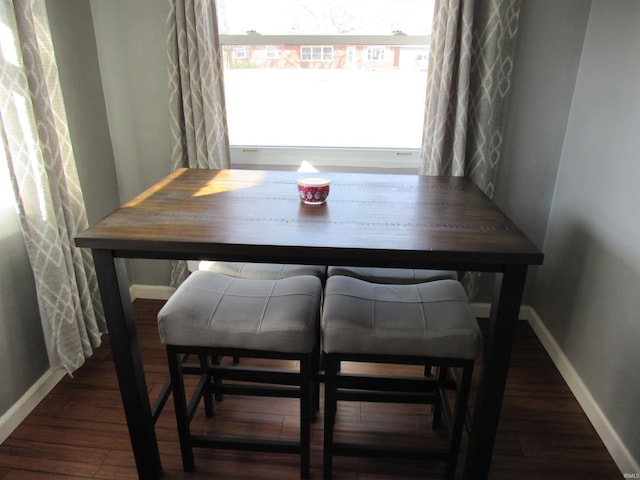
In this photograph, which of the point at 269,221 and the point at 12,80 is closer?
the point at 269,221

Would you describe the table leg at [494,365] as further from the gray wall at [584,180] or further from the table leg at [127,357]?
the table leg at [127,357]

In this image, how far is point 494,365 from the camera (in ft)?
4.42

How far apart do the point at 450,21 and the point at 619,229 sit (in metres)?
1.11

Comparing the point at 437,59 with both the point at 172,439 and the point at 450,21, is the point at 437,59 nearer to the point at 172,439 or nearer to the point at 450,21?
the point at 450,21

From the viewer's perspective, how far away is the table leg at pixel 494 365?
1.25 m

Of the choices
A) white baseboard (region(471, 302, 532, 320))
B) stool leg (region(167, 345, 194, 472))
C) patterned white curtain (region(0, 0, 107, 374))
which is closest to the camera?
stool leg (region(167, 345, 194, 472))

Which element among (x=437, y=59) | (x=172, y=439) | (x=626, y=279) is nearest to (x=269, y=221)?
(x=172, y=439)

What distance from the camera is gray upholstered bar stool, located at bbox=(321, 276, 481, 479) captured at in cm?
133

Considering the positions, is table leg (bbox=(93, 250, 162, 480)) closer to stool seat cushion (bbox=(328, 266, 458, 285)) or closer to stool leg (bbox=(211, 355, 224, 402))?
stool leg (bbox=(211, 355, 224, 402))

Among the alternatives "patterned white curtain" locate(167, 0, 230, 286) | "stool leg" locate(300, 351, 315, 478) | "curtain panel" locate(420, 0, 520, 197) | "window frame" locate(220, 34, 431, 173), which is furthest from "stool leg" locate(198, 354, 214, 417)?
"curtain panel" locate(420, 0, 520, 197)

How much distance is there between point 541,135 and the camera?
7.27 feet

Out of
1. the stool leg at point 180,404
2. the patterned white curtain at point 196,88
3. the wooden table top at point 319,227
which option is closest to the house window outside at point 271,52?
the patterned white curtain at point 196,88

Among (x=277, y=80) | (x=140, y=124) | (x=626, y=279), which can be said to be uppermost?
(x=277, y=80)

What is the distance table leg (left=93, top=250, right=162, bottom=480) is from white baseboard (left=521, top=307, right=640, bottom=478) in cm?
169
